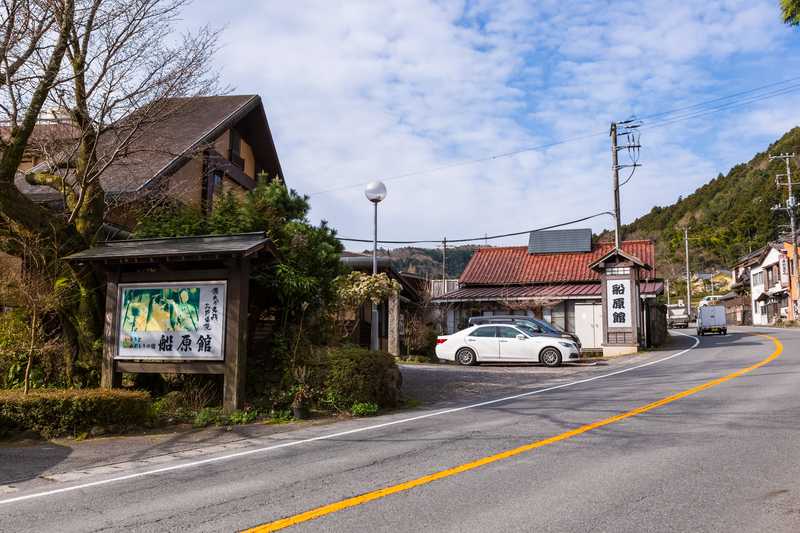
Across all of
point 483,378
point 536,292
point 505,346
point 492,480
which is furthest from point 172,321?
point 536,292

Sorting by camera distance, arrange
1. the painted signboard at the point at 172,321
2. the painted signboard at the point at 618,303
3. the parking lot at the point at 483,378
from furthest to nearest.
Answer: the painted signboard at the point at 618,303, the parking lot at the point at 483,378, the painted signboard at the point at 172,321

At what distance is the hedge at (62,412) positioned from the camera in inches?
373

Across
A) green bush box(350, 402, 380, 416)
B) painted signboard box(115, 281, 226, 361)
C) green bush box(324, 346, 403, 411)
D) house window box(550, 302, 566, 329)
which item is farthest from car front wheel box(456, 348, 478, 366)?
painted signboard box(115, 281, 226, 361)

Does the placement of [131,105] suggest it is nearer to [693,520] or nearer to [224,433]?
[224,433]

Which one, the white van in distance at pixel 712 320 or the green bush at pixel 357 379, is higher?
the white van in distance at pixel 712 320

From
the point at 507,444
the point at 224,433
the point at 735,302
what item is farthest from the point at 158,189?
the point at 735,302

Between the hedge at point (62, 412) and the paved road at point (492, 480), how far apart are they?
276 centimetres

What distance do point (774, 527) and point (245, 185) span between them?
20.0 m

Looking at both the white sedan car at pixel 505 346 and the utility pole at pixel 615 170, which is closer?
the white sedan car at pixel 505 346

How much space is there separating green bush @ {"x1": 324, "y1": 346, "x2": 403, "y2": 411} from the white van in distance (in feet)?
111

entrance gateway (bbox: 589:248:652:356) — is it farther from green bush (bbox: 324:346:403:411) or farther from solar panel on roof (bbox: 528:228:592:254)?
green bush (bbox: 324:346:403:411)

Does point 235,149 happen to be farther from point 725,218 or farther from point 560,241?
point 725,218

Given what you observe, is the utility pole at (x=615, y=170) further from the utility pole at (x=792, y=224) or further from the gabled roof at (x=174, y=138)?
the utility pole at (x=792, y=224)

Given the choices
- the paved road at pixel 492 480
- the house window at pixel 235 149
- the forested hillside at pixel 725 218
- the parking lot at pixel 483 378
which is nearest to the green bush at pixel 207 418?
the paved road at pixel 492 480
